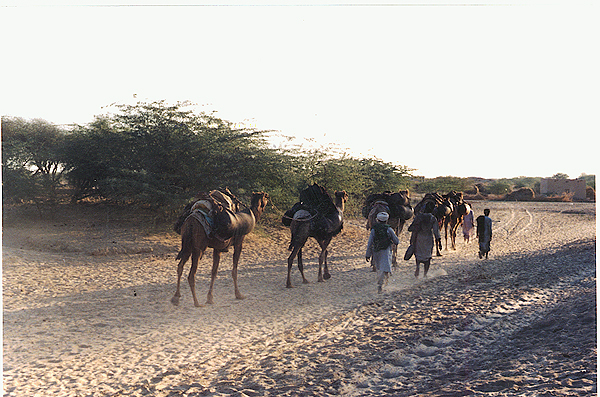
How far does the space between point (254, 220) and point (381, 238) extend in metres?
2.68

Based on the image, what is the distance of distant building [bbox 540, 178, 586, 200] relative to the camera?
168ft

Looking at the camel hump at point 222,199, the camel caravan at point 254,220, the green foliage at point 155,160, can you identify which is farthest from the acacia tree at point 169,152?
the camel hump at point 222,199

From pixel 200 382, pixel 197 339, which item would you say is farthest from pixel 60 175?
pixel 200 382

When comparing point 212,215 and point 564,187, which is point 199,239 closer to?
point 212,215

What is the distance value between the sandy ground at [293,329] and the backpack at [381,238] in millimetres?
1045

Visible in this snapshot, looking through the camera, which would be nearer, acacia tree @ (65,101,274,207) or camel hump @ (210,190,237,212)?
camel hump @ (210,190,237,212)

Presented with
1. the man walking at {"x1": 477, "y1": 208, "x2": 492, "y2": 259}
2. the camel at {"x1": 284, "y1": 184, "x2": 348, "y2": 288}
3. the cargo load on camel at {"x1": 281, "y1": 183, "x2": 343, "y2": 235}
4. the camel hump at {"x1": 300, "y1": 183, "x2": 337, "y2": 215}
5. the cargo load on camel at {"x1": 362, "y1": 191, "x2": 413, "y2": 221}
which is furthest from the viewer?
the man walking at {"x1": 477, "y1": 208, "x2": 492, "y2": 259}

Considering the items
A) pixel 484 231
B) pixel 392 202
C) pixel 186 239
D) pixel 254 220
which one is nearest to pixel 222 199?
pixel 254 220

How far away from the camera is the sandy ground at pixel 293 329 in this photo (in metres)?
5.06

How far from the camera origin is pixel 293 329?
23.3 ft

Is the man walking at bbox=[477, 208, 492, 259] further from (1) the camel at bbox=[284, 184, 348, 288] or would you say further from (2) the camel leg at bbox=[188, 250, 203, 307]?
(2) the camel leg at bbox=[188, 250, 203, 307]

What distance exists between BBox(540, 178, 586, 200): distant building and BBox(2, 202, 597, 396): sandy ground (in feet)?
147

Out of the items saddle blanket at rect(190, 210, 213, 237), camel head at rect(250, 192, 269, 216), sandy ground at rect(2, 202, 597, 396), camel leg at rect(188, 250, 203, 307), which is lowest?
sandy ground at rect(2, 202, 597, 396)

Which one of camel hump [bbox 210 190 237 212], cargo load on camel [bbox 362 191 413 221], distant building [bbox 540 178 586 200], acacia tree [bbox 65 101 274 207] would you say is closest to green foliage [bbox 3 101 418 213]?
acacia tree [bbox 65 101 274 207]
